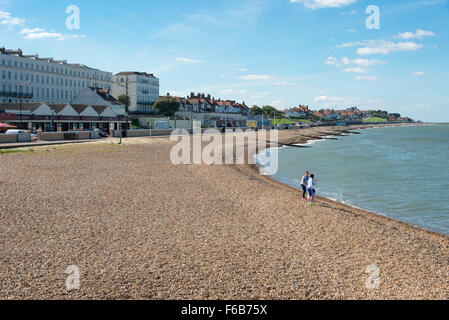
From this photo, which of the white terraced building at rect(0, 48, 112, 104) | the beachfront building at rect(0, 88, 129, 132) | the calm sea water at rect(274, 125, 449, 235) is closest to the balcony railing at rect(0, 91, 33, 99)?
the white terraced building at rect(0, 48, 112, 104)

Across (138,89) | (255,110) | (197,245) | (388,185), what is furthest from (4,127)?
(255,110)

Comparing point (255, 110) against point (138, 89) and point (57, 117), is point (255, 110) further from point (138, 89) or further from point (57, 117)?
point (57, 117)

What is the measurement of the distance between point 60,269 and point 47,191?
30.7 ft

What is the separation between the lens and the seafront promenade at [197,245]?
30.0 ft

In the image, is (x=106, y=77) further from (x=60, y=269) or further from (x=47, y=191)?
(x=60, y=269)

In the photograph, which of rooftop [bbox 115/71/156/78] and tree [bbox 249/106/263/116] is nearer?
rooftop [bbox 115/71/156/78]

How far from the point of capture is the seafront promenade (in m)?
9.16

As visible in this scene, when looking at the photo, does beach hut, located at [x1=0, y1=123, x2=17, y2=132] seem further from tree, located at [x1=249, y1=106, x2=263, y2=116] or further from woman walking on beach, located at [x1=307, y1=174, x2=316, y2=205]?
tree, located at [x1=249, y1=106, x2=263, y2=116]

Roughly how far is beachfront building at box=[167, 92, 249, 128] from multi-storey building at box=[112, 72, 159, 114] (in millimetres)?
8453

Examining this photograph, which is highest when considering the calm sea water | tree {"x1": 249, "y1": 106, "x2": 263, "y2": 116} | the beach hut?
tree {"x1": 249, "y1": 106, "x2": 263, "y2": 116}

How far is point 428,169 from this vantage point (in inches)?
1451
